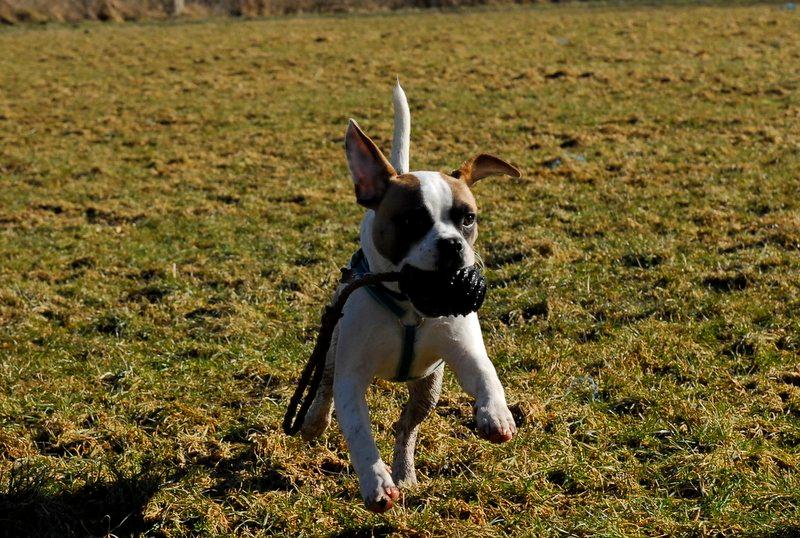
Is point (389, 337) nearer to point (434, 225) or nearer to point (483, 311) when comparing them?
point (434, 225)

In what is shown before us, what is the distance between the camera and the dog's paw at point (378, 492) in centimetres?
312

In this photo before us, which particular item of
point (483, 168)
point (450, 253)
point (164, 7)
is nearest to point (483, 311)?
point (483, 168)

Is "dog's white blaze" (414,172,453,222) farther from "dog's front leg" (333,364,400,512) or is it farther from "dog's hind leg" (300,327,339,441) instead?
"dog's hind leg" (300,327,339,441)

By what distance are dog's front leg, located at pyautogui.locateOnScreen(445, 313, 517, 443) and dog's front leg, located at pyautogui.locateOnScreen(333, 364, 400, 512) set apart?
37 cm

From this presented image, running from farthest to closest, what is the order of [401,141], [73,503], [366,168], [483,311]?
[483,311] → [401,141] → [73,503] → [366,168]

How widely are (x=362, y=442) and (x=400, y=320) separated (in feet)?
1.61

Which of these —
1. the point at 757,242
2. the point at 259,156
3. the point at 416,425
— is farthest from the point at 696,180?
the point at 416,425

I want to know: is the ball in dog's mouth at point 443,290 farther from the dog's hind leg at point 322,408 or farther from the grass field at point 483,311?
the grass field at point 483,311

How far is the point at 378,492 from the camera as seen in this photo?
3131 millimetres

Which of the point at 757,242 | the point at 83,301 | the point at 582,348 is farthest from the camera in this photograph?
the point at 757,242

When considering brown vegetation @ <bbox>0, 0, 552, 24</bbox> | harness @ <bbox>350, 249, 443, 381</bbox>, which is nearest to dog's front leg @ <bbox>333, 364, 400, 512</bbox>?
harness @ <bbox>350, 249, 443, 381</bbox>

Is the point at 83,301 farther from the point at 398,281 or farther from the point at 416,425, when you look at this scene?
the point at 398,281

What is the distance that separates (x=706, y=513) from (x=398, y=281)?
5.28 ft

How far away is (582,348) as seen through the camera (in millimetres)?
5438
